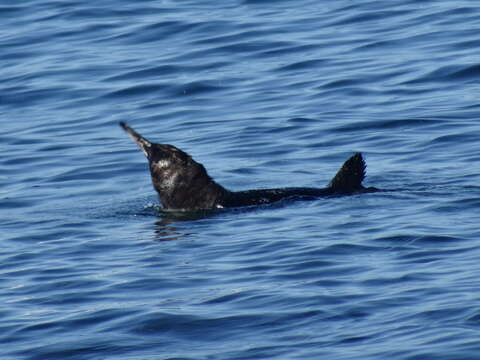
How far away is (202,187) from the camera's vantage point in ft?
40.8

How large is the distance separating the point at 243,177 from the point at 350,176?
76.9 inches

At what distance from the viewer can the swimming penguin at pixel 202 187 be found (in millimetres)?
12234

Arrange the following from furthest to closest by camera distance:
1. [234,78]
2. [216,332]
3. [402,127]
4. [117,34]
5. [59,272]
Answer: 1. [117,34]
2. [234,78]
3. [402,127]
4. [59,272]
5. [216,332]

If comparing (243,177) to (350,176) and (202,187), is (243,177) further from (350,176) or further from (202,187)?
(350,176)

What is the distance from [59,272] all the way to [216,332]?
2.32 meters

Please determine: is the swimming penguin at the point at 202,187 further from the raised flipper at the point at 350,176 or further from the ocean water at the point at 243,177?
the ocean water at the point at 243,177

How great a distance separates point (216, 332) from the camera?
8562 millimetres

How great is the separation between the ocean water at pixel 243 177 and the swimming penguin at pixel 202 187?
19 cm

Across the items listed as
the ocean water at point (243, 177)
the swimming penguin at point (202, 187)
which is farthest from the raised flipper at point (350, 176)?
the ocean water at point (243, 177)

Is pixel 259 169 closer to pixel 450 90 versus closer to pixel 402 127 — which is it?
pixel 402 127

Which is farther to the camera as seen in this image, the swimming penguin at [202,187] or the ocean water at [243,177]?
the swimming penguin at [202,187]

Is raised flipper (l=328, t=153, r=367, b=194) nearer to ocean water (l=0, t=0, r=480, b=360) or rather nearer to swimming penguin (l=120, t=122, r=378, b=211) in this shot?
swimming penguin (l=120, t=122, r=378, b=211)

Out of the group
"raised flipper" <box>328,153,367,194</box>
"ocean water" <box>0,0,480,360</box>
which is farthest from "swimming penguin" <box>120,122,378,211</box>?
"ocean water" <box>0,0,480,360</box>

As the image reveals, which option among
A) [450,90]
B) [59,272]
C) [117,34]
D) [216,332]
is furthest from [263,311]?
[117,34]
